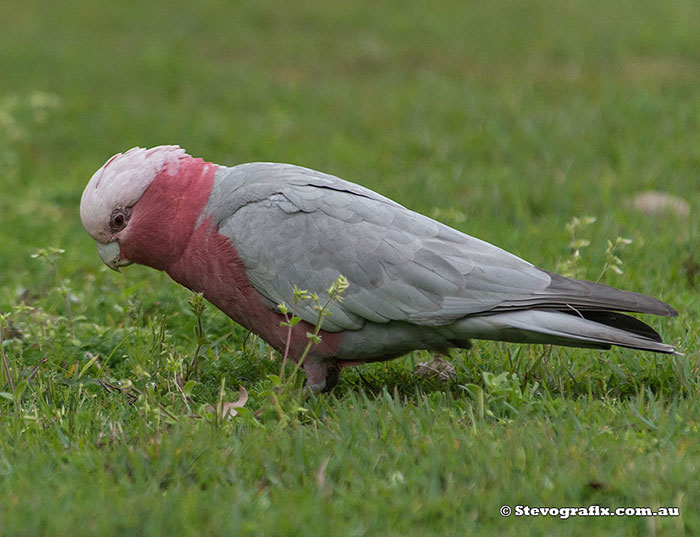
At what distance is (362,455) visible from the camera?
3178 mm

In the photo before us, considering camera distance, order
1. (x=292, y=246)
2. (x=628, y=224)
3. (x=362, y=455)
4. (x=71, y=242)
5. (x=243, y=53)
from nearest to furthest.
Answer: (x=362, y=455) < (x=292, y=246) < (x=628, y=224) < (x=71, y=242) < (x=243, y=53)

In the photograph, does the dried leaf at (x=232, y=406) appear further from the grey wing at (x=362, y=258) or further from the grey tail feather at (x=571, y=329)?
the grey tail feather at (x=571, y=329)

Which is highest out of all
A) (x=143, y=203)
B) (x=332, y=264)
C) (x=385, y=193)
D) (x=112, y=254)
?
(x=143, y=203)

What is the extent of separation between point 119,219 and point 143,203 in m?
0.15

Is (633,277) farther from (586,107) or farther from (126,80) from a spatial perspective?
(126,80)

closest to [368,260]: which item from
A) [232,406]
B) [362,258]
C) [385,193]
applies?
[362,258]

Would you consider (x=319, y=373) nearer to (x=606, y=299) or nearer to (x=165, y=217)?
(x=165, y=217)

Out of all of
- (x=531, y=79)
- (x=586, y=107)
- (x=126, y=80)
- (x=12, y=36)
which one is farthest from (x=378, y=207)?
(x=12, y=36)

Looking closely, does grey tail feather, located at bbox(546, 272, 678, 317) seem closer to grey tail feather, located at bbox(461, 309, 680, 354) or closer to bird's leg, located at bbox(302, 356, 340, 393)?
grey tail feather, located at bbox(461, 309, 680, 354)

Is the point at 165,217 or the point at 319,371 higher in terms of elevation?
→ the point at 165,217

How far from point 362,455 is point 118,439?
928mm

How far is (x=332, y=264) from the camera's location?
3795 mm

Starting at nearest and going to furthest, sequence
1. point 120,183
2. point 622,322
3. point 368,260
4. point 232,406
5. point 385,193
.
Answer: point 232,406 < point 622,322 < point 368,260 < point 120,183 < point 385,193

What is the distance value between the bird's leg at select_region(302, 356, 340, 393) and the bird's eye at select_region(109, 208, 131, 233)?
3.42 feet
